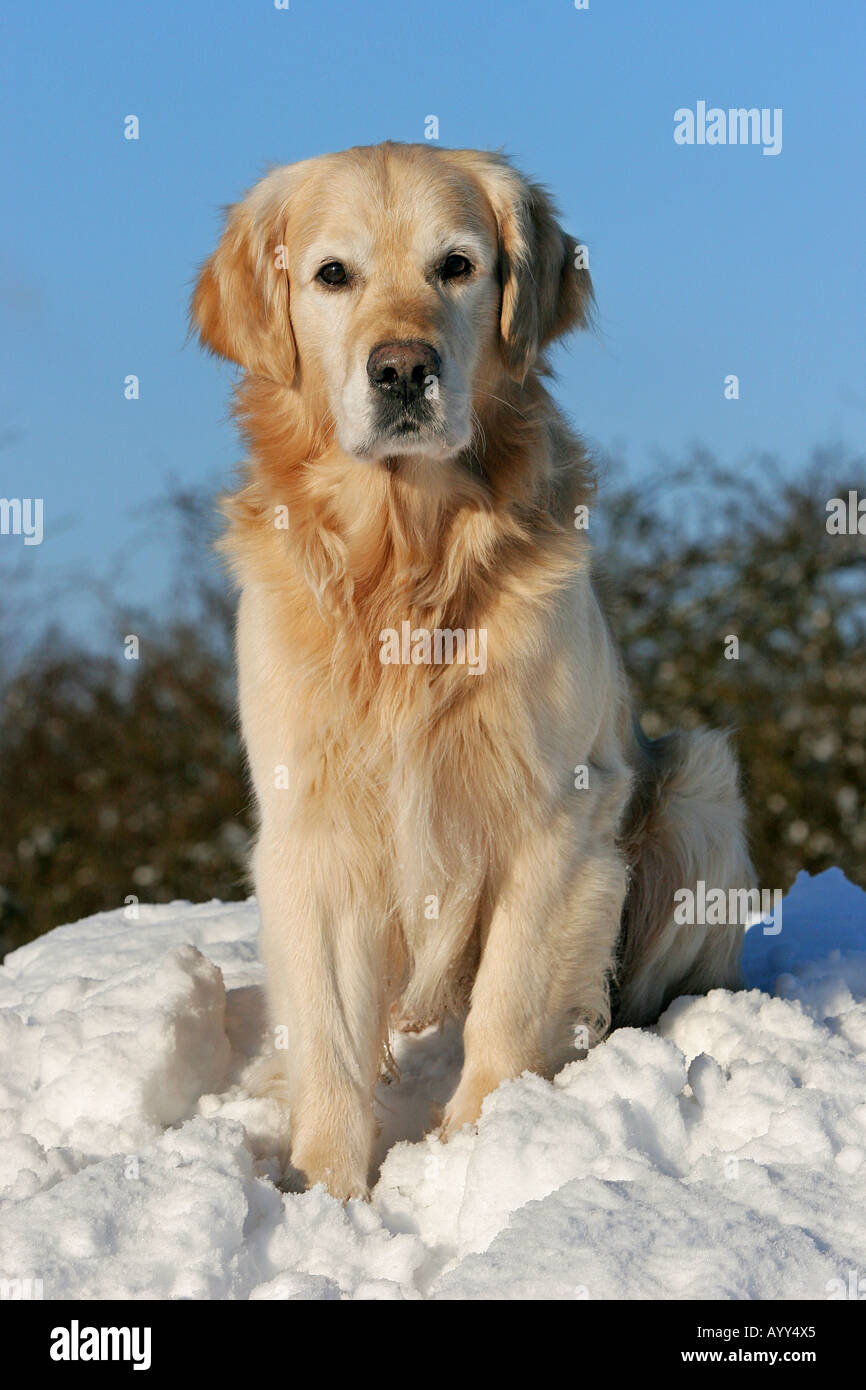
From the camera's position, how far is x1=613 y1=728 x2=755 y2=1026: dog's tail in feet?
14.5

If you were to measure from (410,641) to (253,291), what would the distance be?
1.08 metres

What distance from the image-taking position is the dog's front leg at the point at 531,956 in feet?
12.3

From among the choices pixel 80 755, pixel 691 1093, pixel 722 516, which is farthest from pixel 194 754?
pixel 691 1093

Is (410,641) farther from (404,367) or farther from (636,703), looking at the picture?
(636,703)

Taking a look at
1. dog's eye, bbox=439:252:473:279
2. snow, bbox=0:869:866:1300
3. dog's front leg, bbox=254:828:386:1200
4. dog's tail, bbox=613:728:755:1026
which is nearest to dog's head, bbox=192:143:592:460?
dog's eye, bbox=439:252:473:279

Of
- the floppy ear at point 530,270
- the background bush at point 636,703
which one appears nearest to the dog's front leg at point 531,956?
the floppy ear at point 530,270

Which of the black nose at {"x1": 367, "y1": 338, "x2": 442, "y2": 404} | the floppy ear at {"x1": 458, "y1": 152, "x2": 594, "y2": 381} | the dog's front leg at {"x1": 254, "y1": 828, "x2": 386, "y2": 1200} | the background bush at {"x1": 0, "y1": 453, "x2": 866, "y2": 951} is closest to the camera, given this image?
the black nose at {"x1": 367, "y1": 338, "x2": 442, "y2": 404}

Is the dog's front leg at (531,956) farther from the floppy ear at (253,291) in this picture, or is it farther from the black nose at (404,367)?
the floppy ear at (253,291)

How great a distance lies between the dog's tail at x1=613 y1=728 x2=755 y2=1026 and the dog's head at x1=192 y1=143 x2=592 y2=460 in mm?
1387

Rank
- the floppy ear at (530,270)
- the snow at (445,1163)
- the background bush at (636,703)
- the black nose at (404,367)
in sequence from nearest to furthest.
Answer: the snow at (445,1163), the black nose at (404,367), the floppy ear at (530,270), the background bush at (636,703)

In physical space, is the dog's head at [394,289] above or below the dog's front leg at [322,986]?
above

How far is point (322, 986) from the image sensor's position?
3705mm

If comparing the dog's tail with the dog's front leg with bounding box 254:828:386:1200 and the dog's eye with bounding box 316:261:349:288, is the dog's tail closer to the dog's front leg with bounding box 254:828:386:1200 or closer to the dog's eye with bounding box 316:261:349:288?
the dog's front leg with bounding box 254:828:386:1200

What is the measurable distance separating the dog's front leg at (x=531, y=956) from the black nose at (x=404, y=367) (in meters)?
1.18
